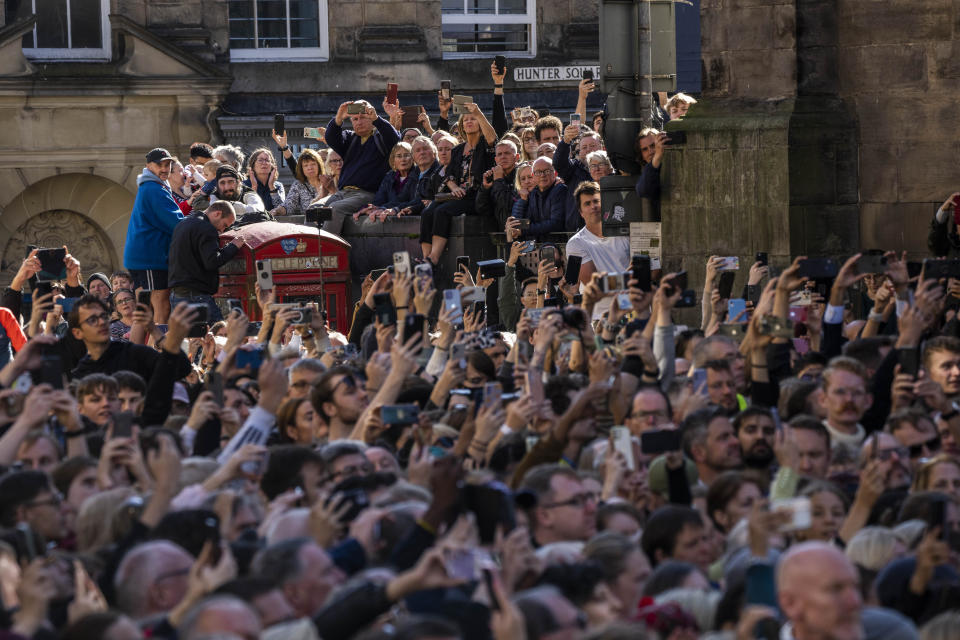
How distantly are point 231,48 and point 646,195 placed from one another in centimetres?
1204

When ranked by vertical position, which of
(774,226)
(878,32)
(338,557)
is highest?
(878,32)

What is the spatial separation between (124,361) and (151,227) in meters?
5.11

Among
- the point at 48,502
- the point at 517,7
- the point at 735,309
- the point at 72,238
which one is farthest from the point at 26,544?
the point at 517,7

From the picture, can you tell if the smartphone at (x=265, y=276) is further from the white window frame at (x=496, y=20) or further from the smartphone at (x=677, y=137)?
the white window frame at (x=496, y=20)

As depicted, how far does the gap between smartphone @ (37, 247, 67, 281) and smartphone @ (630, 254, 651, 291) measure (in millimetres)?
4562

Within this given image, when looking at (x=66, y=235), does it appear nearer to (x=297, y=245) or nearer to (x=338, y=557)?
(x=297, y=245)

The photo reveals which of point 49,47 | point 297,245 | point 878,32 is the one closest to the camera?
point 878,32

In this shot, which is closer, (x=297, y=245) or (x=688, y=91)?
(x=297, y=245)

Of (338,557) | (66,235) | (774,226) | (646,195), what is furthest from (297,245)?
(338,557)

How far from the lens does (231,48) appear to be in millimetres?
25391

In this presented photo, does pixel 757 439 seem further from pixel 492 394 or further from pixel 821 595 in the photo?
pixel 821 595

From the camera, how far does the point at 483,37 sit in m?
26.1

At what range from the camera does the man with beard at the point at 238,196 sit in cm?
1716

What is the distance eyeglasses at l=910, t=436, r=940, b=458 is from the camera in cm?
864
